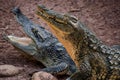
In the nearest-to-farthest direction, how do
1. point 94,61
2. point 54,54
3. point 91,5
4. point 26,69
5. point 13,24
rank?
point 94,61 → point 26,69 → point 54,54 → point 13,24 → point 91,5

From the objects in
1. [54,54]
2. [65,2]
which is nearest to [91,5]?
[65,2]

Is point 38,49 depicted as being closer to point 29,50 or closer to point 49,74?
point 29,50

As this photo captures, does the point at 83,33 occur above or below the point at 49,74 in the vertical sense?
above

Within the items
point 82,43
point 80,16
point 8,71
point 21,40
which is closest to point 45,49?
point 21,40

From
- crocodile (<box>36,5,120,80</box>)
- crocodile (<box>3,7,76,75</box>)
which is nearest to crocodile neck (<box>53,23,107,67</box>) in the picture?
crocodile (<box>36,5,120,80</box>)

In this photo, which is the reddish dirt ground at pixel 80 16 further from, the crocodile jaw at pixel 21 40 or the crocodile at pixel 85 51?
the crocodile at pixel 85 51

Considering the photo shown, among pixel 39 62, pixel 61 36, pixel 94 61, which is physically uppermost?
pixel 61 36

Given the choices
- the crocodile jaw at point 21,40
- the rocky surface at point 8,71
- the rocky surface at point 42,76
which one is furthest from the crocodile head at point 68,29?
the crocodile jaw at point 21,40
